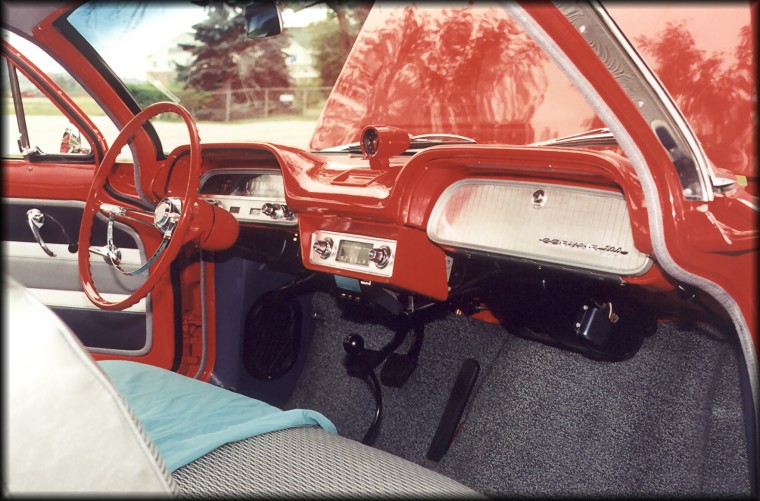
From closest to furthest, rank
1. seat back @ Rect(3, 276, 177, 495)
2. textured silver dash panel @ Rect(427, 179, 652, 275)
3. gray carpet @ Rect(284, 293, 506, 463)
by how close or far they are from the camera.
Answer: seat back @ Rect(3, 276, 177, 495), textured silver dash panel @ Rect(427, 179, 652, 275), gray carpet @ Rect(284, 293, 506, 463)

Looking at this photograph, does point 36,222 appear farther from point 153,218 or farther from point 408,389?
point 408,389

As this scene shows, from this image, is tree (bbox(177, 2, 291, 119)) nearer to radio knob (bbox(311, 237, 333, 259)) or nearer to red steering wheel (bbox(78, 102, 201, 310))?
red steering wheel (bbox(78, 102, 201, 310))

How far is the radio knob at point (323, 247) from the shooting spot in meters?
1.87

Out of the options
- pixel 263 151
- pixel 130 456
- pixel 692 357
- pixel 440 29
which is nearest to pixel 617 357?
pixel 692 357

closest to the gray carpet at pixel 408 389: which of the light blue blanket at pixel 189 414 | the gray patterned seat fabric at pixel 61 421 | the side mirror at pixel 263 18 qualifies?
the light blue blanket at pixel 189 414

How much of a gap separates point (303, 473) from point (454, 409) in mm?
1233

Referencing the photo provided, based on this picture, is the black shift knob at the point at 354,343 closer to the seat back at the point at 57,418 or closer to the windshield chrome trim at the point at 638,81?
the windshield chrome trim at the point at 638,81

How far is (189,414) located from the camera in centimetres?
132

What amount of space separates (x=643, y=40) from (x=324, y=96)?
108cm

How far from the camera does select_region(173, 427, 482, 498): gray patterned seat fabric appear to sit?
3.17ft

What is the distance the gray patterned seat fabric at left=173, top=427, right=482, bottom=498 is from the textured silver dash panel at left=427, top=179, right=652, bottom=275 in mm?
588

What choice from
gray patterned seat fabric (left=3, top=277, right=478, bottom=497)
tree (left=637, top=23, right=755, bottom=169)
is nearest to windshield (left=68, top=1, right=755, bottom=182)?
tree (left=637, top=23, right=755, bottom=169)

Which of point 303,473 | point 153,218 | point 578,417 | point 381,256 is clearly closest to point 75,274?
point 153,218

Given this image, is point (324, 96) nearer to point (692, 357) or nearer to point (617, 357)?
point (617, 357)
